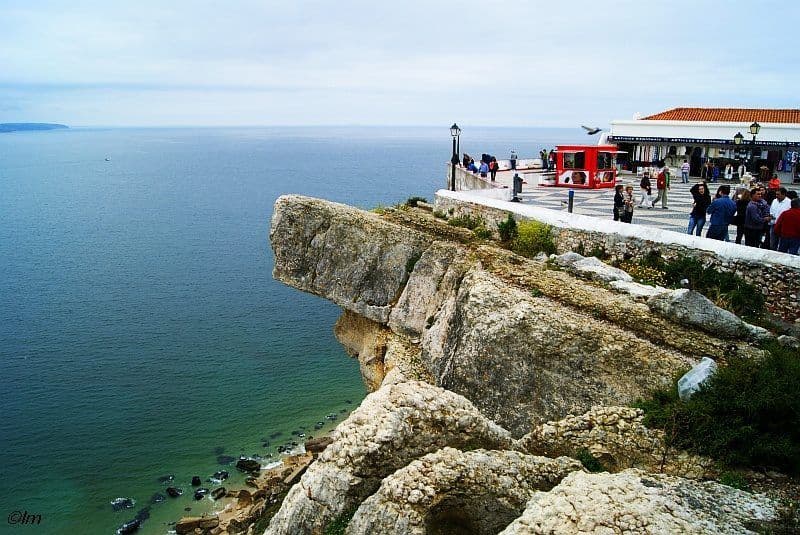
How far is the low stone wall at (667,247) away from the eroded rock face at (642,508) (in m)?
7.61

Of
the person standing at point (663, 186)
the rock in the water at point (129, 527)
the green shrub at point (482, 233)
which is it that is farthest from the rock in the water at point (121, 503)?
the person standing at point (663, 186)

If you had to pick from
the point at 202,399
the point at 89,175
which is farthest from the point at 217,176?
the point at 202,399

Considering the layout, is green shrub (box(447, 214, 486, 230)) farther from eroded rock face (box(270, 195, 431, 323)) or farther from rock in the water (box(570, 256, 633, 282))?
rock in the water (box(570, 256, 633, 282))

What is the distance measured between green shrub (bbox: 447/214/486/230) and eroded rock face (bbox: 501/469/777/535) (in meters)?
15.0

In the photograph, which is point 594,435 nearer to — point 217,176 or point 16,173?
point 217,176

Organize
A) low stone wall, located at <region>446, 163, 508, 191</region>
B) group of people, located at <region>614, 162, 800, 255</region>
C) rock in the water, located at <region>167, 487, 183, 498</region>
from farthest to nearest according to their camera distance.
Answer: low stone wall, located at <region>446, 163, 508, 191</region> → rock in the water, located at <region>167, 487, 183, 498</region> → group of people, located at <region>614, 162, 800, 255</region>

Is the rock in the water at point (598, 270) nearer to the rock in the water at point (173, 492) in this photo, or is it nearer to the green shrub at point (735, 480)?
the green shrub at point (735, 480)

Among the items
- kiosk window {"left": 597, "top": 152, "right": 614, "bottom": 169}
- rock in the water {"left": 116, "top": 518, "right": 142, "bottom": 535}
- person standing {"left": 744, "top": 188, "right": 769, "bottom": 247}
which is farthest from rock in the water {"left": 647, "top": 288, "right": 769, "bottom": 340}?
rock in the water {"left": 116, "top": 518, "right": 142, "bottom": 535}

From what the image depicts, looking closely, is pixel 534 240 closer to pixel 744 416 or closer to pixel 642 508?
pixel 744 416

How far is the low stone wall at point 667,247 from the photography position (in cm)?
1494

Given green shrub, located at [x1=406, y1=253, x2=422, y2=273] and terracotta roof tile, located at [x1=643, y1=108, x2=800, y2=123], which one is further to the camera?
terracotta roof tile, located at [x1=643, y1=108, x2=800, y2=123]

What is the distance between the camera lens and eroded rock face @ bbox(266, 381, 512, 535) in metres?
11.4

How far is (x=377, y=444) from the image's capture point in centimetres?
1154

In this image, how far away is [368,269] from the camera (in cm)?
2244
